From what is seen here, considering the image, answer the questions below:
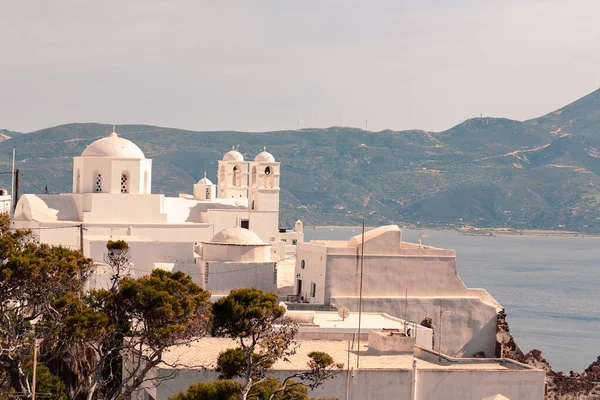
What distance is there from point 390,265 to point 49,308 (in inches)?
716

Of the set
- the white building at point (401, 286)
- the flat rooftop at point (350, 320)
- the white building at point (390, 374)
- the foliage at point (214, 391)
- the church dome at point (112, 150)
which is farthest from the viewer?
the church dome at point (112, 150)

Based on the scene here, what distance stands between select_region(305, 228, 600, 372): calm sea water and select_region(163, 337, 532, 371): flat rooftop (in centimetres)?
2492

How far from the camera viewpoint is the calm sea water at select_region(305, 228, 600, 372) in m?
64.7

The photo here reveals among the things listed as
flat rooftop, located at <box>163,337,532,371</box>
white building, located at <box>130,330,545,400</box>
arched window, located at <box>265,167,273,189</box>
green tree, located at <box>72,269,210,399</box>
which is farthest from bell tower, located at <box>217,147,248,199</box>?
green tree, located at <box>72,269,210,399</box>

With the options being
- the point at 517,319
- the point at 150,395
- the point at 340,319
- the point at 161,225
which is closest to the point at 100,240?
the point at 161,225

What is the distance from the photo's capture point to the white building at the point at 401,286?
3403 centimetres

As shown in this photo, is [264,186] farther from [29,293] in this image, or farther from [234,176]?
[29,293]

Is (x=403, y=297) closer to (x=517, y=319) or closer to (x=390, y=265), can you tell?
(x=390, y=265)

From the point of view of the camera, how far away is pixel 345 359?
23734mm

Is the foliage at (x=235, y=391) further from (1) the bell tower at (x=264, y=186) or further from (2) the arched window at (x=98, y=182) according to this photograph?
(1) the bell tower at (x=264, y=186)

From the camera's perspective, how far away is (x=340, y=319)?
3056cm

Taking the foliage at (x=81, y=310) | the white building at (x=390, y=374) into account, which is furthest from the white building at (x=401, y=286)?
the foliage at (x=81, y=310)

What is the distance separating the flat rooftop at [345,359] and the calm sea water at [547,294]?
2492 cm

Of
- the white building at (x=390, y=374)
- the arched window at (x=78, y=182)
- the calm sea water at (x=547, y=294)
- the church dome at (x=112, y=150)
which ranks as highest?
the church dome at (x=112, y=150)
